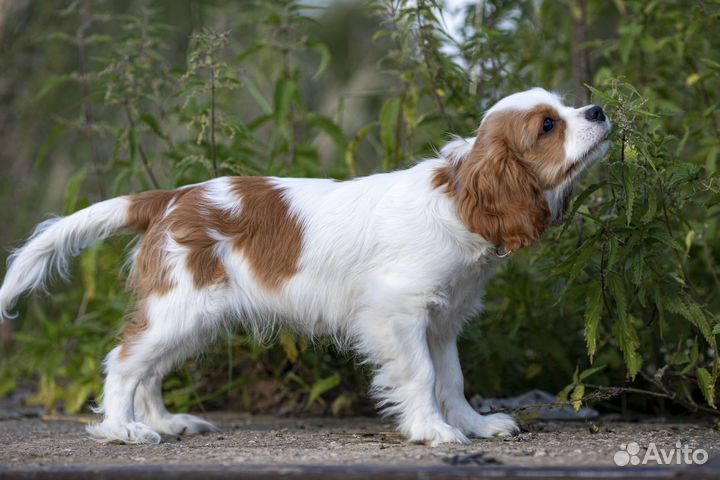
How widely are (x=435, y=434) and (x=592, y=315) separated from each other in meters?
0.88

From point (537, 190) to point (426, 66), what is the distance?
1398 millimetres

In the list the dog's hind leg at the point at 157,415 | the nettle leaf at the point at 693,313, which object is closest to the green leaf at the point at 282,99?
the dog's hind leg at the point at 157,415

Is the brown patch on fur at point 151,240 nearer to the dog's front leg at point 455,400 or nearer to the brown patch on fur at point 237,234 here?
the brown patch on fur at point 237,234

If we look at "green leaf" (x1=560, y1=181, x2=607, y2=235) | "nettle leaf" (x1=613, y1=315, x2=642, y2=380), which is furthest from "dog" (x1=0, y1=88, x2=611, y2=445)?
"nettle leaf" (x1=613, y1=315, x2=642, y2=380)

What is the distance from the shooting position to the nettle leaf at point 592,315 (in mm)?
4168

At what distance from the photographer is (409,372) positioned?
4.21 metres

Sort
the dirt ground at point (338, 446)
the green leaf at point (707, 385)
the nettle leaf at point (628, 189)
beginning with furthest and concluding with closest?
the green leaf at point (707, 385)
the nettle leaf at point (628, 189)
the dirt ground at point (338, 446)

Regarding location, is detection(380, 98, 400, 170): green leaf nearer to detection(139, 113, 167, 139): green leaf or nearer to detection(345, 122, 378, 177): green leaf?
detection(345, 122, 378, 177): green leaf

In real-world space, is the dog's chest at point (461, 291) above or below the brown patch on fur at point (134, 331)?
above

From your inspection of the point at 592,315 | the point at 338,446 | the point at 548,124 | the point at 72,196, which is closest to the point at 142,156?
the point at 72,196

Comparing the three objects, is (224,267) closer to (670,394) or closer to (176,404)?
(176,404)

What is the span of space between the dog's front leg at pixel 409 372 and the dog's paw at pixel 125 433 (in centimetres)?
105

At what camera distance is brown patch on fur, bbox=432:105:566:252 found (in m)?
4.16

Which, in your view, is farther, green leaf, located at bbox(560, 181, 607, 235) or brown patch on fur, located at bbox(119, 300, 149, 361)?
brown patch on fur, located at bbox(119, 300, 149, 361)
